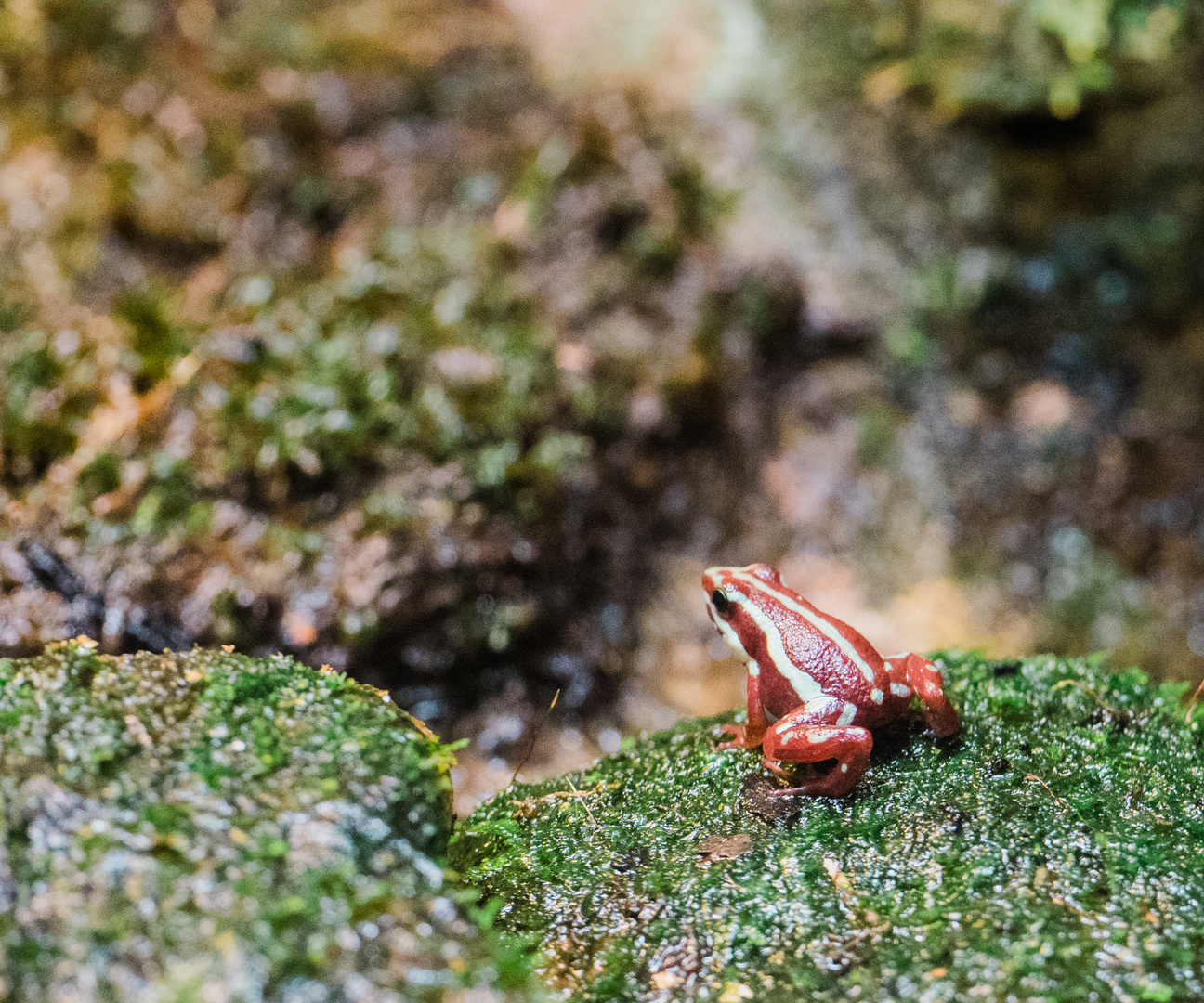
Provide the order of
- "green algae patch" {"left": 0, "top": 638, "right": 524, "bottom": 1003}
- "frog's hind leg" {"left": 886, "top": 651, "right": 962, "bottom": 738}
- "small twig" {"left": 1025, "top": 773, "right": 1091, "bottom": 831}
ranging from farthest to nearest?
"frog's hind leg" {"left": 886, "top": 651, "right": 962, "bottom": 738} < "small twig" {"left": 1025, "top": 773, "right": 1091, "bottom": 831} < "green algae patch" {"left": 0, "top": 638, "right": 524, "bottom": 1003}

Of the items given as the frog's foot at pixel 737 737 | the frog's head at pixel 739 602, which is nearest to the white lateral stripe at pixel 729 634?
the frog's head at pixel 739 602

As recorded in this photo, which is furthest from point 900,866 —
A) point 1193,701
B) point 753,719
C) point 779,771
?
point 1193,701

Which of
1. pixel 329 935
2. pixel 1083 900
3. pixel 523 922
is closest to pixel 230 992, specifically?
pixel 329 935

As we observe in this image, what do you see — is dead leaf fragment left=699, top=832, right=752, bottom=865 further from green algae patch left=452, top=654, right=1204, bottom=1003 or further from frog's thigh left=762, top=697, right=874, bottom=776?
frog's thigh left=762, top=697, right=874, bottom=776

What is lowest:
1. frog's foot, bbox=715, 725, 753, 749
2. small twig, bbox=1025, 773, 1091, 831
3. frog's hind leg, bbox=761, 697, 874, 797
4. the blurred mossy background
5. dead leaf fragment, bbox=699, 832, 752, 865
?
small twig, bbox=1025, 773, 1091, 831

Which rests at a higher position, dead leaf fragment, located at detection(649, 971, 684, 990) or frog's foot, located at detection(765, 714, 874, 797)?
frog's foot, located at detection(765, 714, 874, 797)

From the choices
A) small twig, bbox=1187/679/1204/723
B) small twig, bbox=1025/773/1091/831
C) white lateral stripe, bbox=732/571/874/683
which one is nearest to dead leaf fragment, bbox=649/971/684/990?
white lateral stripe, bbox=732/571/874/683

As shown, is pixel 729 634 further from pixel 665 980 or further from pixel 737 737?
pixel 665 980

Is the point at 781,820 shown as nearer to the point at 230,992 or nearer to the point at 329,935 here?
the point at 329,935
